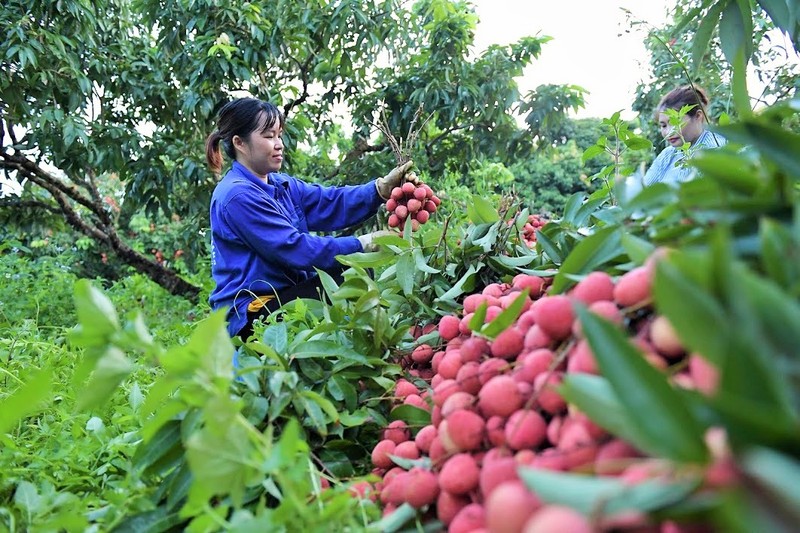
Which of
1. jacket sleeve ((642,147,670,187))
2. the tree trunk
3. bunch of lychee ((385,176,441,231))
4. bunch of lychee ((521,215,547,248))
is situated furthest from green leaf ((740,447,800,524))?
the tree trunk

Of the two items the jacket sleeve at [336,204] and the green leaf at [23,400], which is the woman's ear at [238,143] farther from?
the green leaf at [23,400]

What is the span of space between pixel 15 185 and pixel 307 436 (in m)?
4.18

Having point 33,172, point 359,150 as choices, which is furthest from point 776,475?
point 33,172

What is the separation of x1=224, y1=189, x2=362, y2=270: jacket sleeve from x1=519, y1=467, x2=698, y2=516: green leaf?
1.38 m

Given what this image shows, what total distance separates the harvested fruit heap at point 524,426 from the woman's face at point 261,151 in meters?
1.36

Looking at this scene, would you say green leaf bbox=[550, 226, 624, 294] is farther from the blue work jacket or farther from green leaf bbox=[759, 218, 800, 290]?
the blue work jacket

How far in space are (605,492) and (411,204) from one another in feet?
3.94

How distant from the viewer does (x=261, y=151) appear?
1889 mm

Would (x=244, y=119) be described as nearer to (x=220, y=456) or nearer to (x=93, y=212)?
(x=220, y=456)

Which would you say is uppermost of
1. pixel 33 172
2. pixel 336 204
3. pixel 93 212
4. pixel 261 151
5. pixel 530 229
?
pixel 33 172

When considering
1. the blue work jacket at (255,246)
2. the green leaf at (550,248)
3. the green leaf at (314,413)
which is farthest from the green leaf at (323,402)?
the blue work jacket at (255,246)

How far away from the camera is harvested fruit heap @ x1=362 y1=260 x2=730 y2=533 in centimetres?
38

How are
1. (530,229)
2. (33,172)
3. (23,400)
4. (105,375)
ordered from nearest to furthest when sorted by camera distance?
(23,400), (105,375), (530,229), (33,172)

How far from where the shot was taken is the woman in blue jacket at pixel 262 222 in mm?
1690
